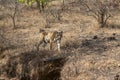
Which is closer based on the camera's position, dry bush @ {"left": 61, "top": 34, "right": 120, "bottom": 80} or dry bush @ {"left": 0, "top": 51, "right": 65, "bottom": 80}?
dry bush @ {"left": 61, "top": 34, "right": 120, "bottom": 80}

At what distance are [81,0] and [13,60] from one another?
9.31m

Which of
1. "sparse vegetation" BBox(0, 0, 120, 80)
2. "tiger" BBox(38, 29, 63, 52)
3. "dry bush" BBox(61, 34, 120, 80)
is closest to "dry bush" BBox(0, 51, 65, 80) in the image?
"sparse vegetation" BBox(0, 0, 120, 80)

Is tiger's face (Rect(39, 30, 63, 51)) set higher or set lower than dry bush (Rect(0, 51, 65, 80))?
higher

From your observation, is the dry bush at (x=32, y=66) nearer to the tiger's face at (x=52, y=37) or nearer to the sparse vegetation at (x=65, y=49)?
the sparse vegetation at (x=65, y=49)

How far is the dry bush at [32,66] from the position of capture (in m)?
11.7

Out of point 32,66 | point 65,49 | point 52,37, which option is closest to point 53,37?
point 52,37

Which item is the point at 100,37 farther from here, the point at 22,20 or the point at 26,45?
the point at 22,20

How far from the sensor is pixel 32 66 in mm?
11969

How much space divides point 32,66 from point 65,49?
160 cm

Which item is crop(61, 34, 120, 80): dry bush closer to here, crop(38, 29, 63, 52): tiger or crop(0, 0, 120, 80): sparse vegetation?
crop(0, 0, 120, 80): sparse vegetation

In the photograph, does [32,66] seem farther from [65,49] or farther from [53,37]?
[65,49]

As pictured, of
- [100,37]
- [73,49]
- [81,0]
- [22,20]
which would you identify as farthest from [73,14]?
[73,49]

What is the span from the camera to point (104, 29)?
15938 mm

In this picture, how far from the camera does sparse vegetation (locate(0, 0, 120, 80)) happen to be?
1090 cm
